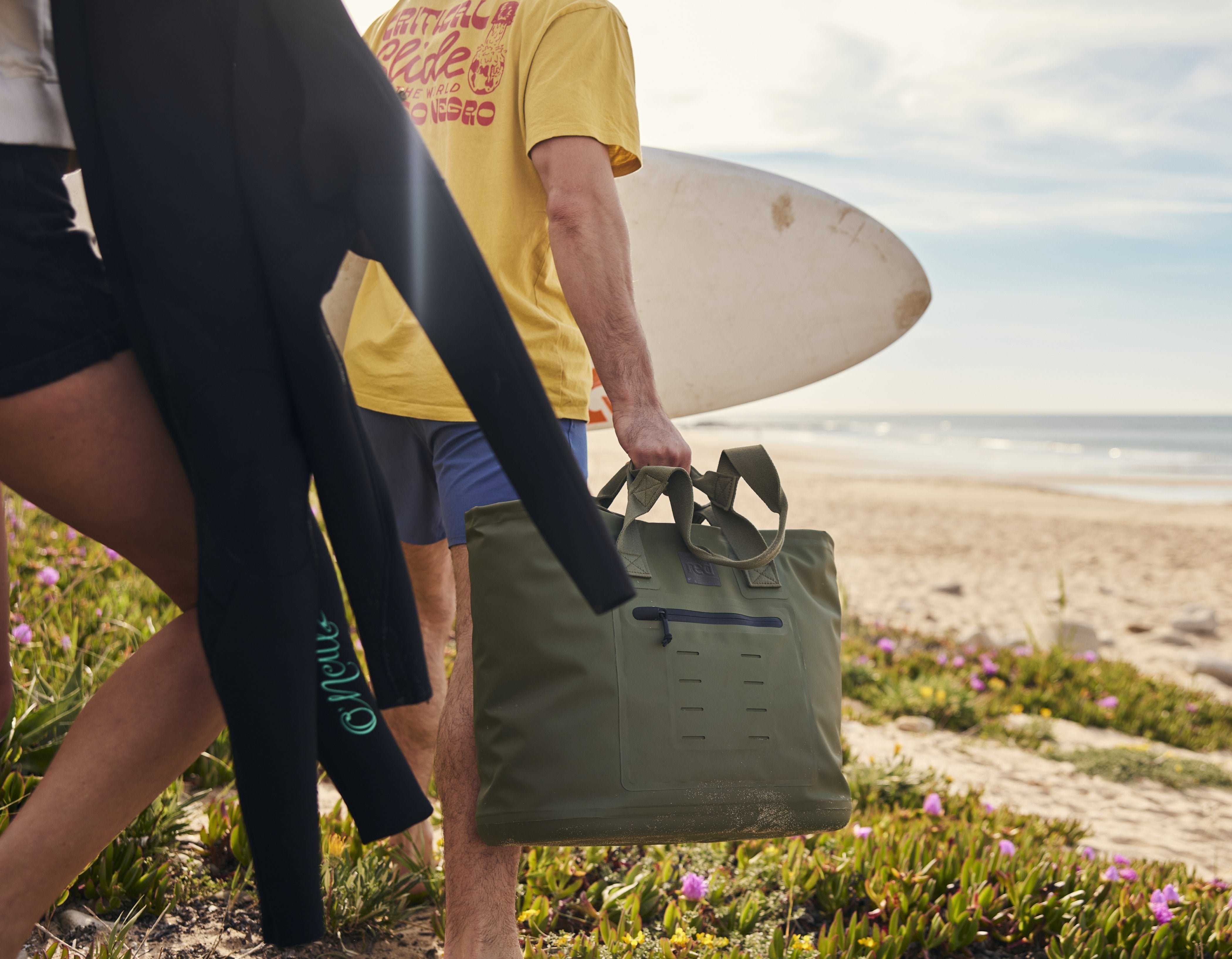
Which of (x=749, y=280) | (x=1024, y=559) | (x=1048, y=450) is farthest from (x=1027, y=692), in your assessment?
(x=1048, y=450)

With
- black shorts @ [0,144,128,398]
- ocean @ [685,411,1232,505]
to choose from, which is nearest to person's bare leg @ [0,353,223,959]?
black shorts @ [0,144,128,398]

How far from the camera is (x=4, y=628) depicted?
1.28 meters

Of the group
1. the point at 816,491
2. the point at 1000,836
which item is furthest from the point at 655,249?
the point at 816,491

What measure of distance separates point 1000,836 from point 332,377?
100 inches

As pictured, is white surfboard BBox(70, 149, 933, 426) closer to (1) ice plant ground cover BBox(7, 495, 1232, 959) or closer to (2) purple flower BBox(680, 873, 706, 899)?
(1) ice plant ground cover BBox(7, 495, 1232, 959)

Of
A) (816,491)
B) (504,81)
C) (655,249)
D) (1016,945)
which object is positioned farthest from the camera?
(816,491)

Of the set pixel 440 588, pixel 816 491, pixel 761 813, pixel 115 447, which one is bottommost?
pixel 816 491

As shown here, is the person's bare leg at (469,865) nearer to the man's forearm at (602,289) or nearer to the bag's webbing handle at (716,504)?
the bag's webbing handle at (716,504)

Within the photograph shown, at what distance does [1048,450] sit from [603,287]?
39765mm

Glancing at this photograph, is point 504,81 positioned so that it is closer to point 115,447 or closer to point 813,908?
point 115,447

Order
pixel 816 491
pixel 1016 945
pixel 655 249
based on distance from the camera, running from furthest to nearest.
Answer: pixel 816 491, pixel 655 249, pixel 1016 945

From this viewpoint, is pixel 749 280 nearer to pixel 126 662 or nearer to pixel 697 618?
pixel 697 618

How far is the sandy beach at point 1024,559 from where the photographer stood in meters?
7.24

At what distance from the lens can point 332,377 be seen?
1.08 m
